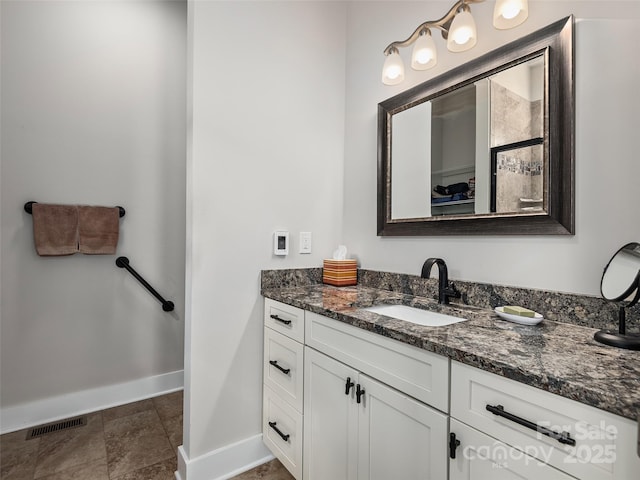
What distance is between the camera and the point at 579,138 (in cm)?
108

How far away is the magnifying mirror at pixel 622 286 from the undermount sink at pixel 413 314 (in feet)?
1.52

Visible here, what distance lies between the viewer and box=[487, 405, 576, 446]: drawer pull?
2.06 feet

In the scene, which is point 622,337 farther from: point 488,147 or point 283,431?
point 283,431

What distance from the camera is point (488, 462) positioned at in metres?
0.75

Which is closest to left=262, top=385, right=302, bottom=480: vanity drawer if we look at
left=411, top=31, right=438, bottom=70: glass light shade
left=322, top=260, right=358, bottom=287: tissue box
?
left=322, top=260, right=358, bottom=287: tissue box

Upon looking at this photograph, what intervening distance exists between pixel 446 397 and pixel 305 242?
120 centimetres

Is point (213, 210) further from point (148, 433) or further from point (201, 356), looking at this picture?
point (148, 433)

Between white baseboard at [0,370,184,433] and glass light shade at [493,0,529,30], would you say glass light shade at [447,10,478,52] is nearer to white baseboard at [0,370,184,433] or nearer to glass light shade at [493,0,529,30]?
glass light shade at [493,0,529,30]

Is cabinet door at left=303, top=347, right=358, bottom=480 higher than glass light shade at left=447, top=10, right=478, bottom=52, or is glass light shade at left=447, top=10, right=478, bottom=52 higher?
glass light shade at left=447, top=10, right=478, bottom=52

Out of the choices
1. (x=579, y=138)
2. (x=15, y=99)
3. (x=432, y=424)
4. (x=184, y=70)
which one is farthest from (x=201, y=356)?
(x=184, y=70)

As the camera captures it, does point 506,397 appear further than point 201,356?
No

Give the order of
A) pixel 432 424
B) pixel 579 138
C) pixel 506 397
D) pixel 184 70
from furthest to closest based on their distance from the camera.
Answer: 1. pixel 184 70
2. pixel 579 138
3. pixel 432 424
4. pixel 506 397

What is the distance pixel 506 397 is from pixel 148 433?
204cm

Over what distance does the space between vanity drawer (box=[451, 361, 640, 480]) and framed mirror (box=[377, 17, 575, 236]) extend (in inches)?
26.9
